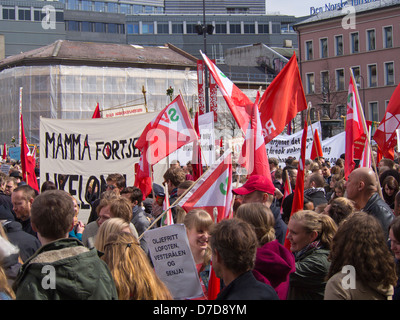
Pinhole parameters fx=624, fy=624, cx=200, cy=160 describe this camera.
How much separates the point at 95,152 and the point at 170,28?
8490 cm

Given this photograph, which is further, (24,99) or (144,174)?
(24,99)

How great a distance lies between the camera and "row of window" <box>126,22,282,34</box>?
3585 inches

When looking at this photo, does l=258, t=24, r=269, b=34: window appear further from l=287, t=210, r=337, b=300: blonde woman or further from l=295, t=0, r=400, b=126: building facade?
l=287, t=210, r=337, b=300: blonde woman

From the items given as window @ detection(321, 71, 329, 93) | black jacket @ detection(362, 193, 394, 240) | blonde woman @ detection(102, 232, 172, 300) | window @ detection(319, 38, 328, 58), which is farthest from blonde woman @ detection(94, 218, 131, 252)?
window @ detection(319, 38, 328, 58)

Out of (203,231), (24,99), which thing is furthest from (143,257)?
(24,99)

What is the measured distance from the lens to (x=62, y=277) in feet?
9.75

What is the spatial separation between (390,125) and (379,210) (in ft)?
14.5

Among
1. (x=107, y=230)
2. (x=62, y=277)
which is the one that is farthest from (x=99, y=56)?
(x=62, y=277)

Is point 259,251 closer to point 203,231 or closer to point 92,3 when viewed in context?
point 203,231

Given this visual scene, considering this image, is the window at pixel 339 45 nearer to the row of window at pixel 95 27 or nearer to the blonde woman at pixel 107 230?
the row of window at pixel 95 27

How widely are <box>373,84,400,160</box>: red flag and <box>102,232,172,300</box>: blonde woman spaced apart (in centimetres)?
638

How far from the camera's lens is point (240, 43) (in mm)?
93188

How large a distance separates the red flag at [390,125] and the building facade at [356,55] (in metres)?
43.6

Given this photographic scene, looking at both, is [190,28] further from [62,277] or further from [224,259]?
[62,277]
